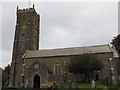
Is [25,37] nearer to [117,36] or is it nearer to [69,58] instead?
[69,58]

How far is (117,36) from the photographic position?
5819 centimetres

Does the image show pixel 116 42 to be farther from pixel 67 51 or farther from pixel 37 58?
pixel 37 58

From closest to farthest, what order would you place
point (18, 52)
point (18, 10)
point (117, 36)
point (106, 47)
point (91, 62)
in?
point (91, 62), point (106, 47), point (117, 36), point (18, 52), point (18, 10)

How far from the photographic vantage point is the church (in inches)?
2040

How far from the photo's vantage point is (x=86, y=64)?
48.3m

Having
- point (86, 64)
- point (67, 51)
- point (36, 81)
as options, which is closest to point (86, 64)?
point (86, 64)

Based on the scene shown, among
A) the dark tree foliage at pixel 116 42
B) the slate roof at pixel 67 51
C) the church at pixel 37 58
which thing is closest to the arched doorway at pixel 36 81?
the church at pixel 37 58

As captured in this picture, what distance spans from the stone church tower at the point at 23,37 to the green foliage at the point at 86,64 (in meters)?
17.2

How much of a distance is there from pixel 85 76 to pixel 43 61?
1266 centimetres

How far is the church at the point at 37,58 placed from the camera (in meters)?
51.8

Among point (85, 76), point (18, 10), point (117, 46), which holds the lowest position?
point (85, 76)

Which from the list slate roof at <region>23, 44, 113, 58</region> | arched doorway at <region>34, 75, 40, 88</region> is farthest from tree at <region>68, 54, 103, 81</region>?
arched doorway at <region>34, 75, 40, 88</region>

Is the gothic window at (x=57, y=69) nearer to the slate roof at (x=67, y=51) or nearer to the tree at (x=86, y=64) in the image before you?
the slate roof at (x=67, y=51)

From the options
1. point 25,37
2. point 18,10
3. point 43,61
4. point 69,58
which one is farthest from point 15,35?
point 69,58
